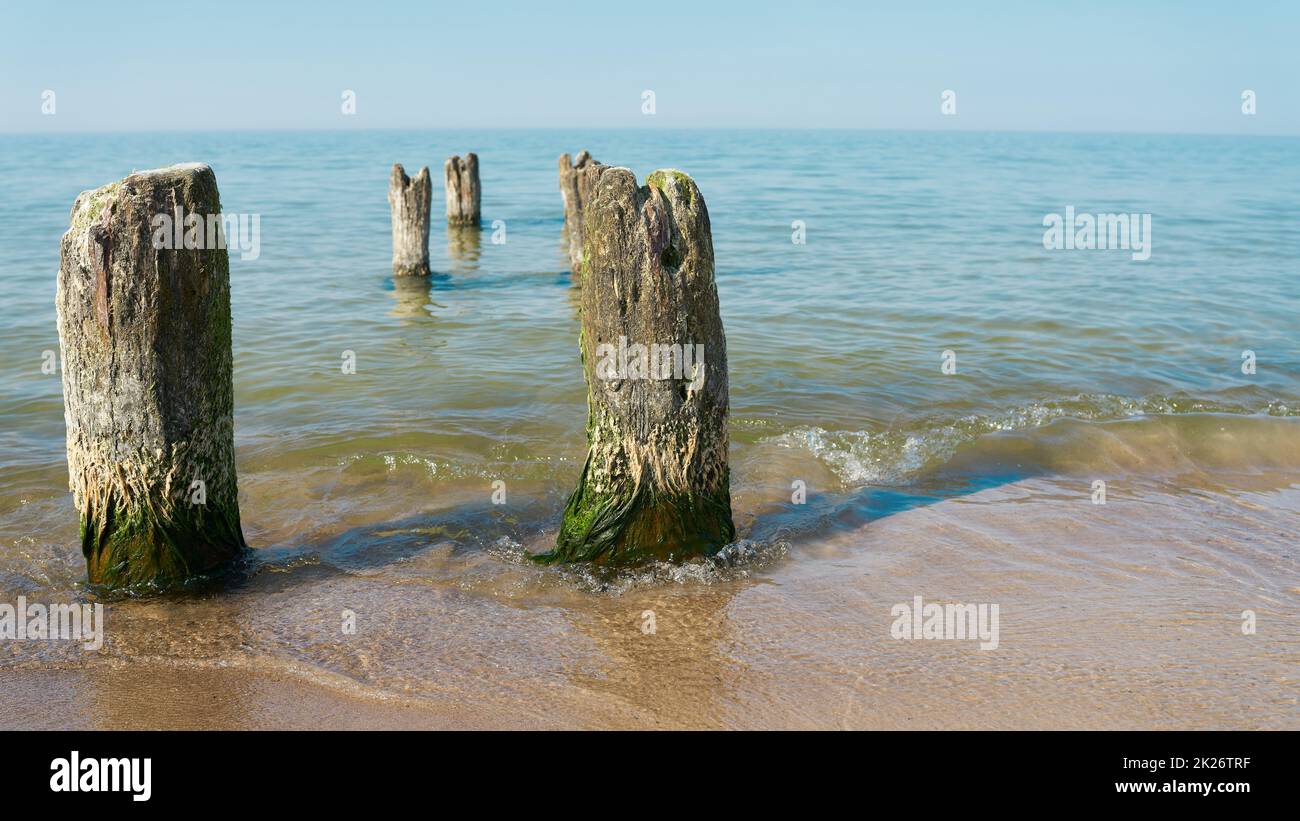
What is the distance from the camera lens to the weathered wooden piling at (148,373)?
5664 millimetres

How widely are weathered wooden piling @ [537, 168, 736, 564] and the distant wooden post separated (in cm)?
2007

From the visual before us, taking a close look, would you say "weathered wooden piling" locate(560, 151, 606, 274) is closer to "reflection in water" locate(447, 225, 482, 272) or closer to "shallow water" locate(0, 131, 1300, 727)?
"shallow water" locate(0, 131, 1300, 727)

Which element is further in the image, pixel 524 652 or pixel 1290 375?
pixel 1290 375

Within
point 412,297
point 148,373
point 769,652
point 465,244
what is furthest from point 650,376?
point 465,244

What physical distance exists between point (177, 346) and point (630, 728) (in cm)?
328

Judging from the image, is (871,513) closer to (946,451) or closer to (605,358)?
(946,451)

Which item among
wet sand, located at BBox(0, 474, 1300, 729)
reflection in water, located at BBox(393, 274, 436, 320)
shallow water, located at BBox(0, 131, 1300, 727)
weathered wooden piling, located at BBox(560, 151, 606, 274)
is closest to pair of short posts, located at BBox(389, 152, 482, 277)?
reflection in water, located at BBox(393, 274, 436, 320)

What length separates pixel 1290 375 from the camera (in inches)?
482

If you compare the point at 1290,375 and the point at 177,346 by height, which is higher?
the point at 177,346

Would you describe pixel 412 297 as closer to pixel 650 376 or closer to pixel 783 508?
pixel 783 508

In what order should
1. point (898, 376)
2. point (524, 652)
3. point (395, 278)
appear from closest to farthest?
point (524, 652) < point (898, 376) < point (395, 278)

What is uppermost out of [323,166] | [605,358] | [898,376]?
[323,166]

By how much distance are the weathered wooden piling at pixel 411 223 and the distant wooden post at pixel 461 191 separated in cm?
672

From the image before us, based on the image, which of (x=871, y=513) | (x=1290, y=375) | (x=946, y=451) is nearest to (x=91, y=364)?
(x=871, y=513)
